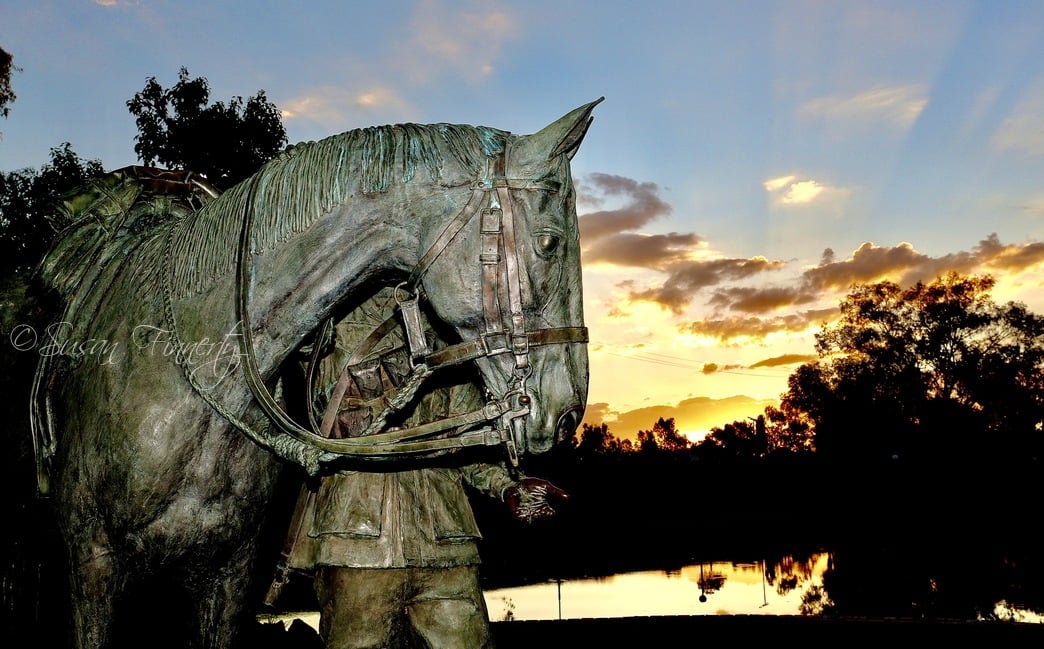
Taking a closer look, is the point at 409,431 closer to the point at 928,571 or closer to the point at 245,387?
the point at 245,387

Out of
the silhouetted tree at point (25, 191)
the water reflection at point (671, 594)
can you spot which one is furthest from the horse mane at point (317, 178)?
the silhouetted tree at point (25, 191)

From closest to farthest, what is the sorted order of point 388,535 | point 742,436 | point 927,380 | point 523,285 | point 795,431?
point 523,285
point 388,535
point 927,380
point 795,431
point 742,436

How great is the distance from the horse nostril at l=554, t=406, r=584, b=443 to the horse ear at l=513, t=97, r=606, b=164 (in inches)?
28.5

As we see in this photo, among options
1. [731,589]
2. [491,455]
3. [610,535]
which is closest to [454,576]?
[491,455]

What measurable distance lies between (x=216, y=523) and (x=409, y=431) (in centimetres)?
75

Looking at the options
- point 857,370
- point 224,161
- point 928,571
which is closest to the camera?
point 224,161

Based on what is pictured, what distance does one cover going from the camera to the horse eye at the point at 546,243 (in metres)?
2.29

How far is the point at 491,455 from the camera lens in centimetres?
311

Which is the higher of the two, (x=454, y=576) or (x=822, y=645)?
(x=454, y=576)

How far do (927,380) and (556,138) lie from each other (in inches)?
1576

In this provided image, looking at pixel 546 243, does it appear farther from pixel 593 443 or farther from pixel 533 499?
pixel 593 443

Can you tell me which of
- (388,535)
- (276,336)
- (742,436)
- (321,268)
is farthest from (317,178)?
(742,436)

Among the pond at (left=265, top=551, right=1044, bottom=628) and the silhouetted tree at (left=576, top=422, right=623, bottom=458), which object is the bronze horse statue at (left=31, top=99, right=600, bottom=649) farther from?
the silhouetted tree at (left=576, top=422, right=623, bottom=458)

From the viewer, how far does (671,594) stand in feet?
41.8
